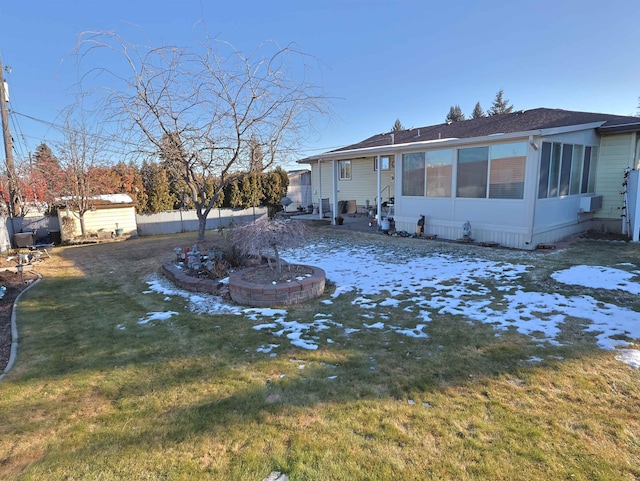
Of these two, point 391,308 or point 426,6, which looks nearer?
point 391,308

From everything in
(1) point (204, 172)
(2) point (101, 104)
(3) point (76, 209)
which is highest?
(2) point (101, 104)

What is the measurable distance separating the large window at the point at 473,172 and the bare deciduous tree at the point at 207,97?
394 centimetres

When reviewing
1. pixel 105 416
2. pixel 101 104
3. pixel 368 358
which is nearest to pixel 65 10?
pixel 101 104

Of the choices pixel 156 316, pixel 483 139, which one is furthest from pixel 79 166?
pixel 483 139

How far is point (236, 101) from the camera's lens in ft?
21.4

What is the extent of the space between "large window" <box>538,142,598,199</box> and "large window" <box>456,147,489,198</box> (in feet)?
3.87

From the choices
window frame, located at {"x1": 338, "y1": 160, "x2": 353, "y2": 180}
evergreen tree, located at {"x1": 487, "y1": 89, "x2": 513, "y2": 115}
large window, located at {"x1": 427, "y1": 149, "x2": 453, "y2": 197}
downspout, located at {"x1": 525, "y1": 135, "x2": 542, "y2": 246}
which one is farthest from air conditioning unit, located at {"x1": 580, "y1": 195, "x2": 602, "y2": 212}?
evergreen tree, located at {"x1": 487, "y1": 89, "x2": 513, "y2": 115}

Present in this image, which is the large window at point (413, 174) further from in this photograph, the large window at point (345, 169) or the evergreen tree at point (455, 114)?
the evergreen tree at point (455, 114)

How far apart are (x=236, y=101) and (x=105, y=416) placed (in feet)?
18.5

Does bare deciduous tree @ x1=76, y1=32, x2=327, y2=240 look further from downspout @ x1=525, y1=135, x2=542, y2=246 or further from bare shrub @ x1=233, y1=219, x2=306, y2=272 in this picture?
downspout @ x1=525, y1=135, x2=542, y2=246

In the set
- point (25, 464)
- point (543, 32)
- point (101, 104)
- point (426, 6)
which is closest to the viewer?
point (25, 464)

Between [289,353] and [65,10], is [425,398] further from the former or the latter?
[65,10]

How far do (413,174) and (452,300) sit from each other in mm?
6094

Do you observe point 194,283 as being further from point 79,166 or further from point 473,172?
point 79,166
